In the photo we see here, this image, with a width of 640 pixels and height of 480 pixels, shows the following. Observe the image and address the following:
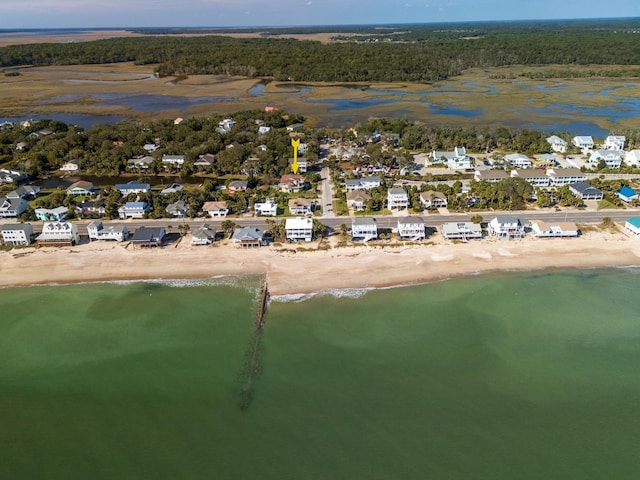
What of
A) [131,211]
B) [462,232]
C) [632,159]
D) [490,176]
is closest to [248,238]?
[131,211]

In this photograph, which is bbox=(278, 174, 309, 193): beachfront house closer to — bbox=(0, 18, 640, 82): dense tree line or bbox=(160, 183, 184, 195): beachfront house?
bbox=(160, 183, 184, 195): beachfront house

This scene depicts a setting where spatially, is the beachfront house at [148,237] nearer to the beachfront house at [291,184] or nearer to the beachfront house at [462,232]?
the beachfront house at [291,184]

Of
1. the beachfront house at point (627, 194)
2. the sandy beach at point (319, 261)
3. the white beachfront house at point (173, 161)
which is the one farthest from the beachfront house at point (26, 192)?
the beachfront house at point (627, 194)

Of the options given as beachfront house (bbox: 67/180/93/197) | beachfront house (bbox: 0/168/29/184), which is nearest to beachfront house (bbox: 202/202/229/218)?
beachfront house (bbox: 67/180/93/197)

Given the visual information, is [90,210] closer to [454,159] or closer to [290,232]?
[290,232]

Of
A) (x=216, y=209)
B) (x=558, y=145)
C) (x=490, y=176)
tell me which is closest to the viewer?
(x=216, y=209)

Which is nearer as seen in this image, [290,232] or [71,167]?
[290,232]
